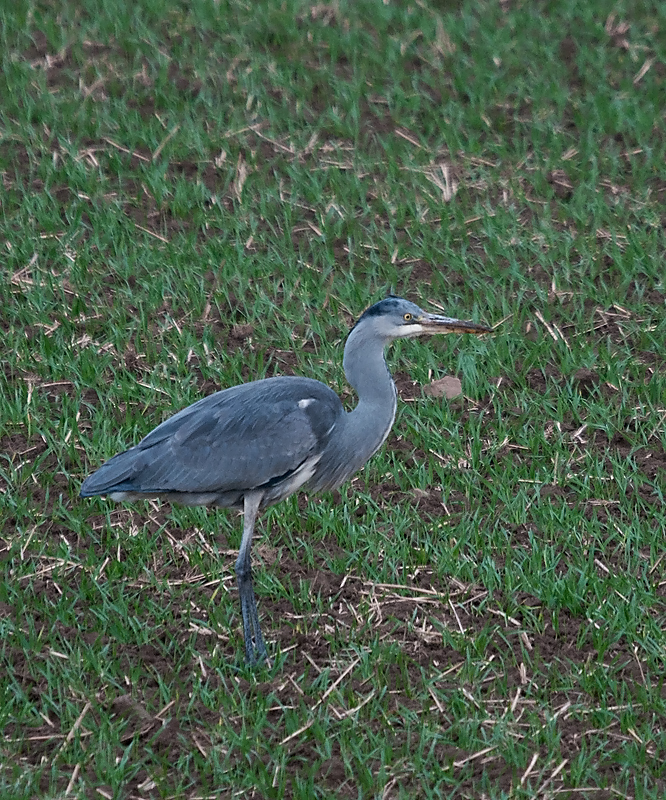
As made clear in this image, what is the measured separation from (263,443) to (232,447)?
0.14 metres

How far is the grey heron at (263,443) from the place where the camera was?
527 centimetres

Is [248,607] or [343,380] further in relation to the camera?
[343,380]

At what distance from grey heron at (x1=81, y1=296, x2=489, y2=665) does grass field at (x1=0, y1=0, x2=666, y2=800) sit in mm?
399

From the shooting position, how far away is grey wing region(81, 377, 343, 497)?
5266 millimetres

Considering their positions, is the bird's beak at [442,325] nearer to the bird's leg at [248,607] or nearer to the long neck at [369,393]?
the long neck at [369,393]

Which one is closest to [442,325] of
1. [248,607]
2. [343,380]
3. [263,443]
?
[263,443]

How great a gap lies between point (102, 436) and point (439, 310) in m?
2.22

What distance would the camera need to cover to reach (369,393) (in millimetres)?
5523

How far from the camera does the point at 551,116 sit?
9.28 m

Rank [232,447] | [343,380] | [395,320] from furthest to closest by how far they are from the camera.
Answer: [343,380] < [395,320] < [232,447]

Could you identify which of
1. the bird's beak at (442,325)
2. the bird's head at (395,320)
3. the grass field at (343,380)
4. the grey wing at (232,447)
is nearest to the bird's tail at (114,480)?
the grey wing at (232,447)

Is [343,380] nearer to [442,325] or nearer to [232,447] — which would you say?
[442,325]

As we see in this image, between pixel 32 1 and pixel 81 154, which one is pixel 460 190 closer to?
pixel 81 154

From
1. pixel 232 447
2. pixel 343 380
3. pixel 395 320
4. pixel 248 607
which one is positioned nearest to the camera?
A: pixel 248 607
